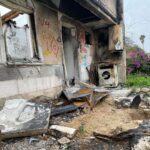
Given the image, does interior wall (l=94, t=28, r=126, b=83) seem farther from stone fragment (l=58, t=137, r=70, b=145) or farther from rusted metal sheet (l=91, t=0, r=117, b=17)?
stone fragment (l=58, t=137, r=70, b=145)

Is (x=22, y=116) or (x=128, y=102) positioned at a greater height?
(x=22, y=116)

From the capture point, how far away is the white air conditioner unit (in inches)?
355

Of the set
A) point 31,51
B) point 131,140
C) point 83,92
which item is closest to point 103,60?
point 83,92

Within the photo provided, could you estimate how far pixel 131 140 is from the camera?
309 centimetres

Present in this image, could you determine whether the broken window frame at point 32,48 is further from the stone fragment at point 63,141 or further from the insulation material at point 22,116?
the stone fragment at point 63,141

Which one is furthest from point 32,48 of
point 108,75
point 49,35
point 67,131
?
point 108,75

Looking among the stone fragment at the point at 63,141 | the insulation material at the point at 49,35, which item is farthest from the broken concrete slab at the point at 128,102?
the stone fragment at the point at 63,141

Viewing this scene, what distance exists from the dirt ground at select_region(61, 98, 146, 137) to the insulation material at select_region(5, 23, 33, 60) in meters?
1.86

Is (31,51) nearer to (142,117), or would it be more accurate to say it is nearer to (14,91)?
(14,91)

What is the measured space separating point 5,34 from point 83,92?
2.46 meters

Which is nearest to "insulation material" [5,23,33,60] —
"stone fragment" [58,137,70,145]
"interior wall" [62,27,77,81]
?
"stone fragment" [58,137,70,145]

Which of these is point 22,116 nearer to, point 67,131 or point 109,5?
point 67,131

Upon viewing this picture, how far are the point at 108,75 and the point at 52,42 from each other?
3.42 meters

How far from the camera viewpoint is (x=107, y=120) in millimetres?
4438
